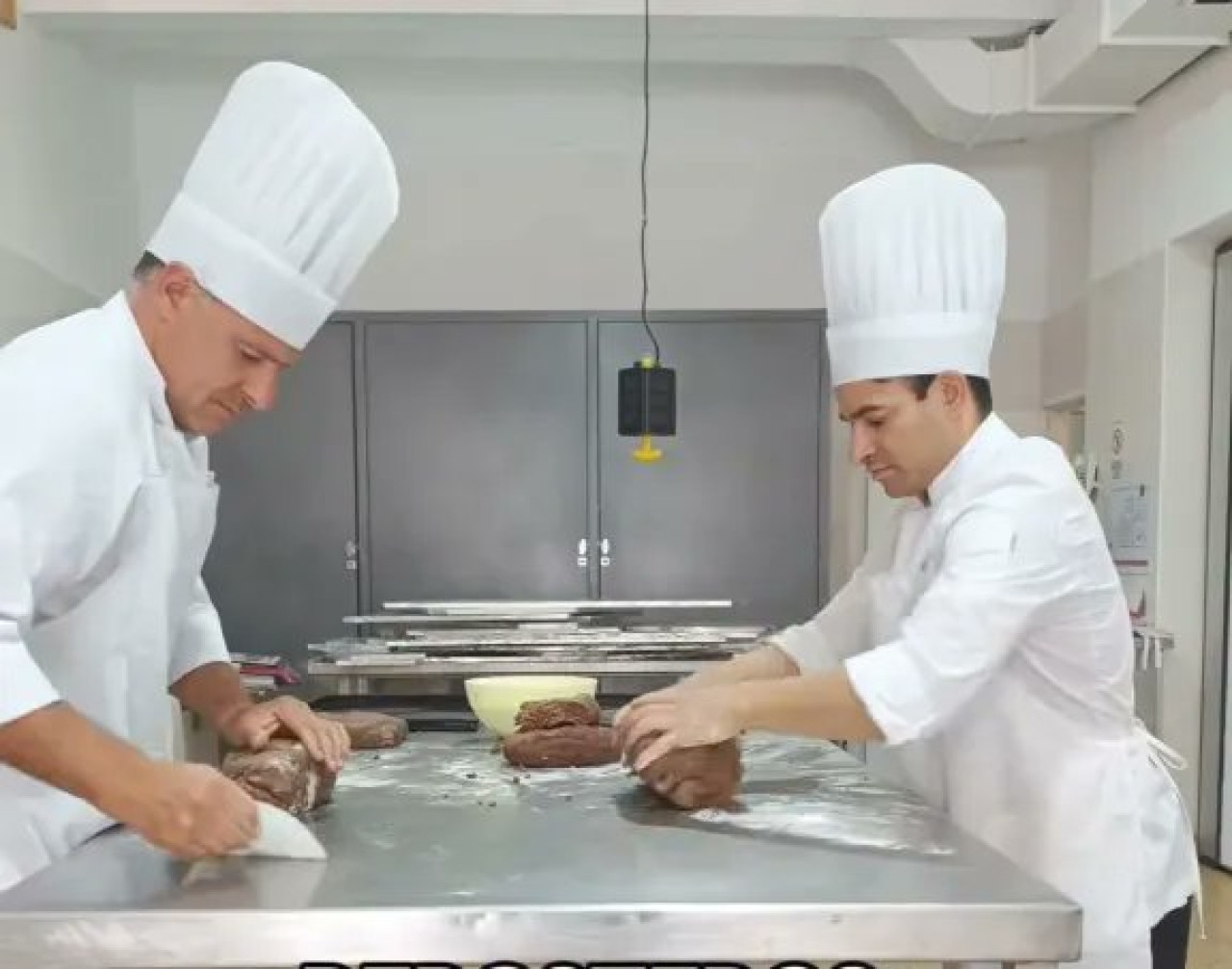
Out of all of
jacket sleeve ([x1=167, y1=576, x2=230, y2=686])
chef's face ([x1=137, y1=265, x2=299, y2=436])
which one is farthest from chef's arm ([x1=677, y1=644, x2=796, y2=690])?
chef's face ([x1=137, y1=265, x2=299, y2=436])

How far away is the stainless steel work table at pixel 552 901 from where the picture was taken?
84 centimetres

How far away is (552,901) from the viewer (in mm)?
864

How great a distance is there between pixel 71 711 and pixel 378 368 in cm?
300

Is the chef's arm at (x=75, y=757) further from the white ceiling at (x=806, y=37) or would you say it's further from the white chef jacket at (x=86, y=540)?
the white ceiling at (x=806, y=37)

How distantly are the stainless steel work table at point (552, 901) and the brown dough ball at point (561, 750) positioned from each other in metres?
0.28

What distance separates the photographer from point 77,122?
3.61 meters

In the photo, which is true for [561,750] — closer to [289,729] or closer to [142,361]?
[289,729]

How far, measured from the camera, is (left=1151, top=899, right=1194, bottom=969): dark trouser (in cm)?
133

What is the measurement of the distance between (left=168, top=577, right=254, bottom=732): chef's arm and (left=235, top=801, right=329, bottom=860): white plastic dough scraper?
1.41 feet

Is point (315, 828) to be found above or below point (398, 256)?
below

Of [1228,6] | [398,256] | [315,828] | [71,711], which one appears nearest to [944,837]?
[315,828]

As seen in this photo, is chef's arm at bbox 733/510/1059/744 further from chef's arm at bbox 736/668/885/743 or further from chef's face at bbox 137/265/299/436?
chef's face at bbox 137/265/299/436

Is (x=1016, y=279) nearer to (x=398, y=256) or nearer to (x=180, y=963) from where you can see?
(x=398, y=256)

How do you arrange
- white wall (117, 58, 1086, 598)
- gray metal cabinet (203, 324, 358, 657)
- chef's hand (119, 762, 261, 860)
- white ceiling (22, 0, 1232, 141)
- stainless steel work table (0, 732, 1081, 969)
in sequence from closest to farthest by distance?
stainless steel work table (0, 732, 1081, 969)
chef's hand (119, 762, 261, 860)
white ceiling (22, 0, 1232, 141)
gray metal cabinet (203, 324, 358, 657)
white wall (117, 58, 1086, 598)
